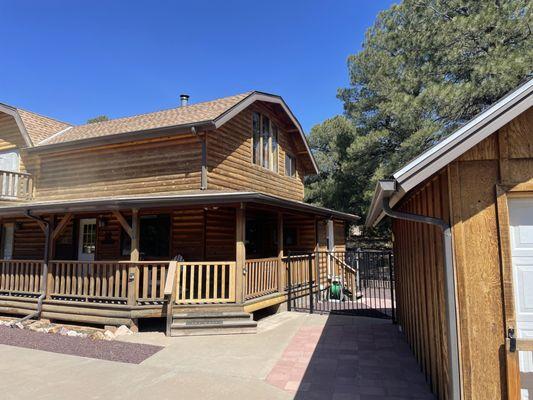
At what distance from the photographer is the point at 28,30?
15.0 meters

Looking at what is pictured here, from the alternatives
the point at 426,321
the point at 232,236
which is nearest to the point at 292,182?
the point at 232,236

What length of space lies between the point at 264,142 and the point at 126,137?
4.96 meters

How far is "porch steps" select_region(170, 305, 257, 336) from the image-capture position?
25.3 ft

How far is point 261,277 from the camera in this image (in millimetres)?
9281

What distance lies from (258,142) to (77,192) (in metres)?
6.51

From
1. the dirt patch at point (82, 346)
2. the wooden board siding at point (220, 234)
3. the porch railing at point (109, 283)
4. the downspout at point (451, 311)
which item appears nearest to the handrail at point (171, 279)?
the porch railing at point (109, 283)

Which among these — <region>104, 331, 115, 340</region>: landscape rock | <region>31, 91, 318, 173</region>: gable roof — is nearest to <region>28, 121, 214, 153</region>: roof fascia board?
<region>31, 91, 318, 173</region>: gable roof

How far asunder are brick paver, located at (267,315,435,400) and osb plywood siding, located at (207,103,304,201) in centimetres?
528

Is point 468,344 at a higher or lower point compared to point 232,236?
lower

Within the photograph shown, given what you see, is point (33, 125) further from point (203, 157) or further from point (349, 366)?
point (349, 366)

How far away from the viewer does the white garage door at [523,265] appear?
358cm

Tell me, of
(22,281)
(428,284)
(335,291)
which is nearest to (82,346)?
(22,281)

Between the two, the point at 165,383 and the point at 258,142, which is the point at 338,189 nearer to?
the point at 258,142

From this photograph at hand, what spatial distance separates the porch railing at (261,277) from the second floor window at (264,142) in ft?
14.7
